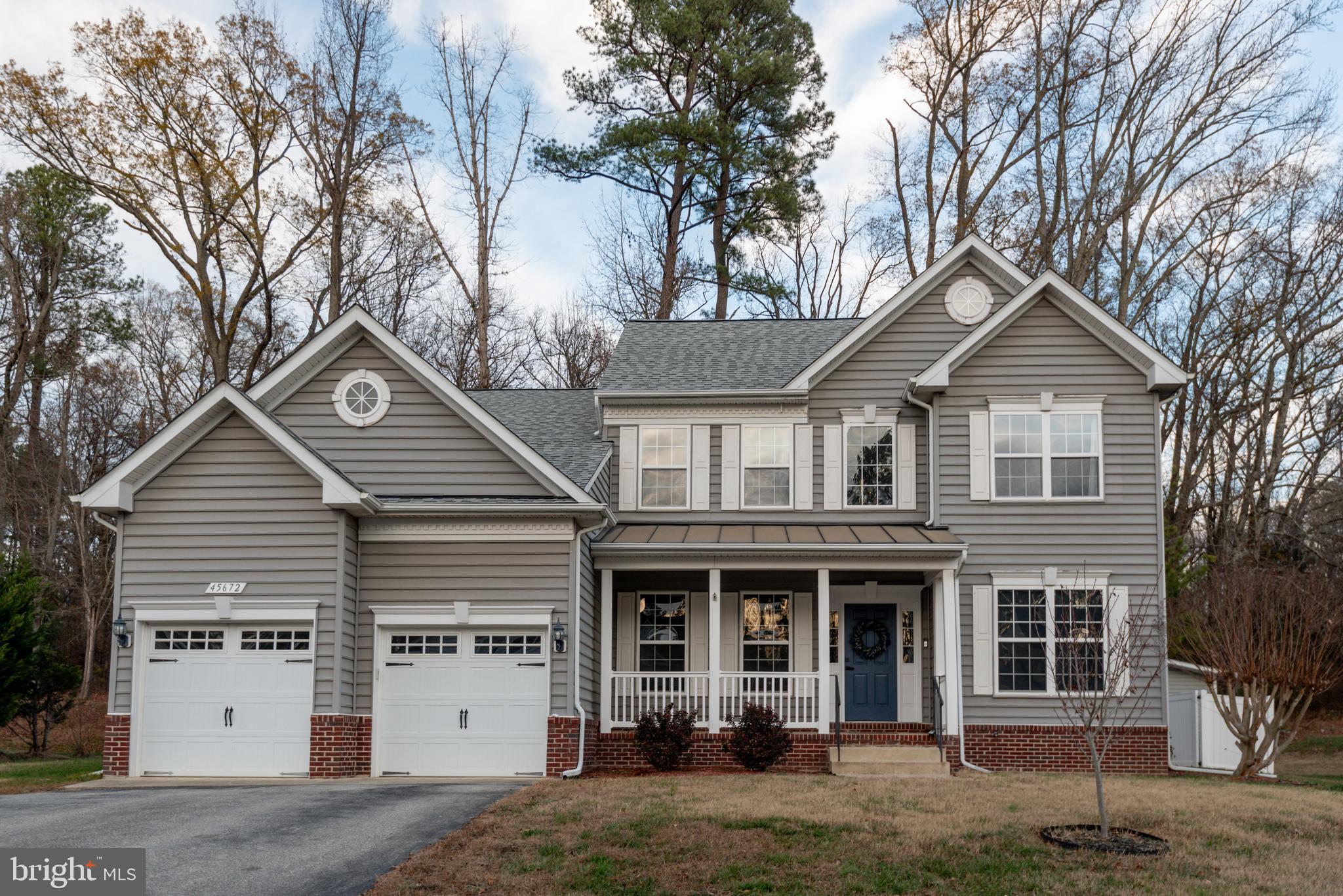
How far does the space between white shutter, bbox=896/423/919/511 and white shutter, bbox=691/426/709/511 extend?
2.99 m

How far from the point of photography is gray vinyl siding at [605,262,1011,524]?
19.8 metres

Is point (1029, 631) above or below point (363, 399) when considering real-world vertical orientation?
below

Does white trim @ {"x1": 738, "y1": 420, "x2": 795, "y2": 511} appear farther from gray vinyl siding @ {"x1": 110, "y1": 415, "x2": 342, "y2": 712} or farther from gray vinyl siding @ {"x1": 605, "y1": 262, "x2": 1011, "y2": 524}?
gray vinyl siding @ {"x1": 110, "y1": 415, "x2": 342, "y2": 712}

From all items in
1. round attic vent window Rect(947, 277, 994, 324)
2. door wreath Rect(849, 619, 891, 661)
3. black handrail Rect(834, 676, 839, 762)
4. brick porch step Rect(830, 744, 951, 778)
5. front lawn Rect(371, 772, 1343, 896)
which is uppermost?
round attic vent window Rect(947, 277, 994, 324)

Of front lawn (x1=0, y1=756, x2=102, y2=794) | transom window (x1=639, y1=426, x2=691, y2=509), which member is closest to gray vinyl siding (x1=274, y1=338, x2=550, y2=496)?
transom window (x1=639, y1=426, x2=691, y2=509)

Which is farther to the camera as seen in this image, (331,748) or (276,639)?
(276,639)

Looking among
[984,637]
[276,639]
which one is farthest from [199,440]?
[984,637]

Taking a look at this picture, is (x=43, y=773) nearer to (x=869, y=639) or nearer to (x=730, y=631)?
(x=730, y=631)

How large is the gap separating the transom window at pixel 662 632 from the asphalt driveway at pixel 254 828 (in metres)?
5.37

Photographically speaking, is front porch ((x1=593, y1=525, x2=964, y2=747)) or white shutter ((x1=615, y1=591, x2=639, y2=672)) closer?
front porch ((x1=593, y1=525, x2=964, y2=747))

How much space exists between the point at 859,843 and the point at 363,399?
10131 millimetres

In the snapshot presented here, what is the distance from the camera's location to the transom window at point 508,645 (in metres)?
16.8

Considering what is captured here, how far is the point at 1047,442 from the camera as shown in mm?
18703

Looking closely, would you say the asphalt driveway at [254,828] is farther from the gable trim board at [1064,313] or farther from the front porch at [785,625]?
the gable trim board at [1064,313]
